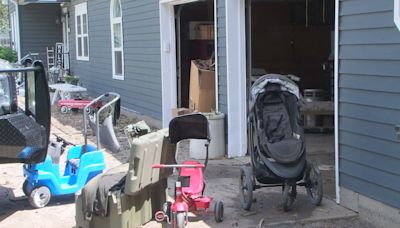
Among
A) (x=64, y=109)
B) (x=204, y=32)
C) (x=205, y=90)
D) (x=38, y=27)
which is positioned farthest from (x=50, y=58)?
(x=205, y=90)

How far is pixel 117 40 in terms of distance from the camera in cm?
1424

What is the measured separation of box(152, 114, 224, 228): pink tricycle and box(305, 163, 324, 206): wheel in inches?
37.7

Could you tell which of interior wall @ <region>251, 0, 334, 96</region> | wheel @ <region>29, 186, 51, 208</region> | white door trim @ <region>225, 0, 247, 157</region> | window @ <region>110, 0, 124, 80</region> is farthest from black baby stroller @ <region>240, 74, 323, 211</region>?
window @ <region>110, 0, 124, 80</region>

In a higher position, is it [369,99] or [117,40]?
[117,40]

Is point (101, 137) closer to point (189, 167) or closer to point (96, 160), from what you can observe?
point (96, 160)

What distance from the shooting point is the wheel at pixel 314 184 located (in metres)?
5.71

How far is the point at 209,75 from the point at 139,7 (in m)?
3.20

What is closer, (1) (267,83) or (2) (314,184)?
(2) (314,184)

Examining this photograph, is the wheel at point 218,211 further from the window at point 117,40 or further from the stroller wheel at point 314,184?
the window at point 117,40

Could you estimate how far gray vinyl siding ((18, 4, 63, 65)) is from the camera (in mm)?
23016

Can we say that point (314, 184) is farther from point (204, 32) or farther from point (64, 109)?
point (64, 109)

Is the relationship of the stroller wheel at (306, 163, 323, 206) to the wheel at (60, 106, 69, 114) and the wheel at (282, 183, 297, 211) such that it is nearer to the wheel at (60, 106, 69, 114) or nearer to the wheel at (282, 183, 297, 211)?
the wheel at (282, 183, 297, 211)

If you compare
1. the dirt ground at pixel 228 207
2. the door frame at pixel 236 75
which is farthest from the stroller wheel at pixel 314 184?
the door frame at pixel 236 75

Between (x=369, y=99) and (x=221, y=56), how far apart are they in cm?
355
